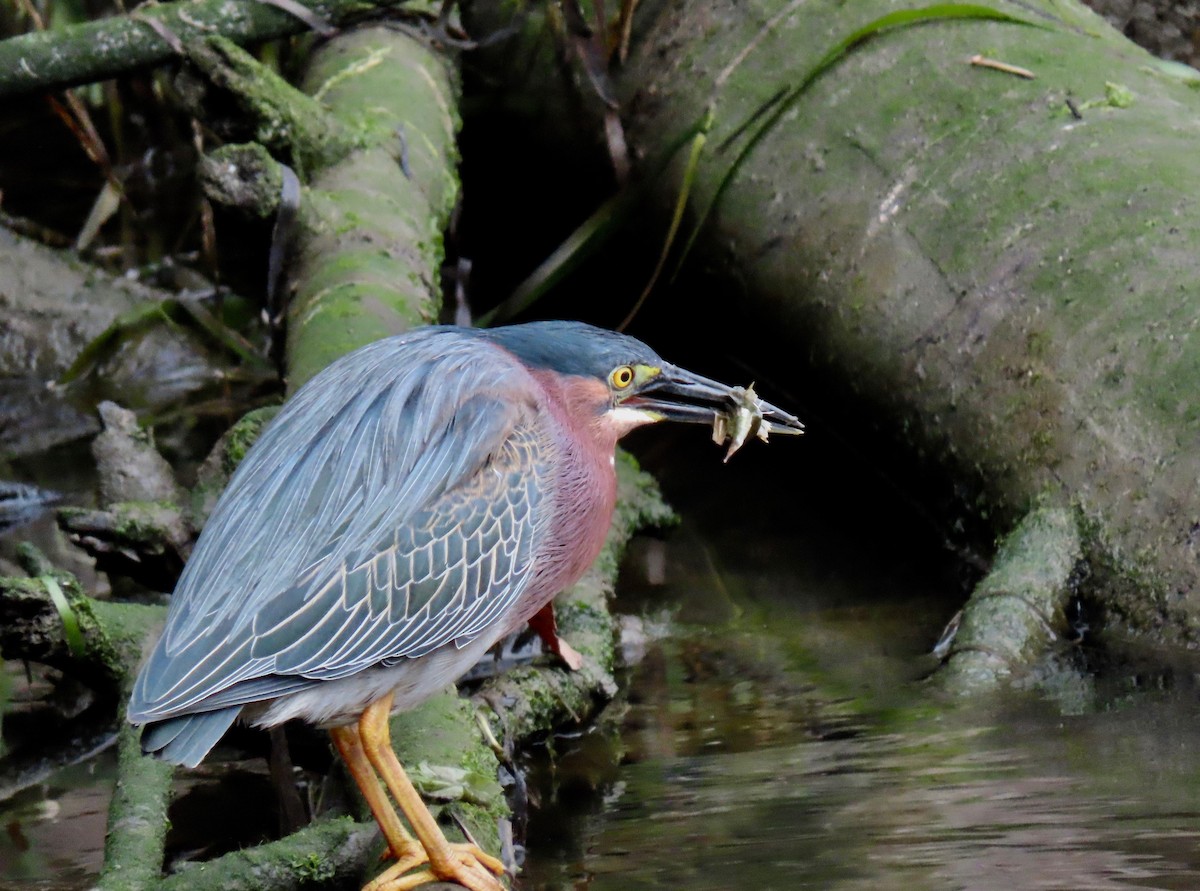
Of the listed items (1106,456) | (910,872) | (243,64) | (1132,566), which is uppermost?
(243,64)

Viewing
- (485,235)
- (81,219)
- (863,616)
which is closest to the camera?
(863,616)

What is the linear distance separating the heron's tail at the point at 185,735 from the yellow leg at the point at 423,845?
286 mm

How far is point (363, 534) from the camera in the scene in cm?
281

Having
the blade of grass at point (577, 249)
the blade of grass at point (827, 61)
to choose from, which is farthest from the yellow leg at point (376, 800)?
the blade of grass at point (577, 249)

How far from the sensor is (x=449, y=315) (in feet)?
23.1

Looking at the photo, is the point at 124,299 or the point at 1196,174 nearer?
the point at 1196,174

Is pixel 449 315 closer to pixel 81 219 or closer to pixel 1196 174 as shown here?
pixel 81 219

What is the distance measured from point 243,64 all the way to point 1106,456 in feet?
9.18

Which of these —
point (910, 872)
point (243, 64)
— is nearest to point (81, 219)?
point (243, 64)

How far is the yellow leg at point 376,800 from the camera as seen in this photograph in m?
2.73

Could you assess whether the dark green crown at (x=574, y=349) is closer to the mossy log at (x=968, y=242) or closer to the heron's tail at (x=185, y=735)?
the heron's tail at (x=185, y=735)

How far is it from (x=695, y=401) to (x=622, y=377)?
0.19m

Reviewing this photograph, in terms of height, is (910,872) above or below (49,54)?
below

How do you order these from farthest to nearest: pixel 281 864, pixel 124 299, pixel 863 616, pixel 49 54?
1. pixel 124 299
2. pixel 49 54
3. pixel 863 616
4. pixel 281 864
